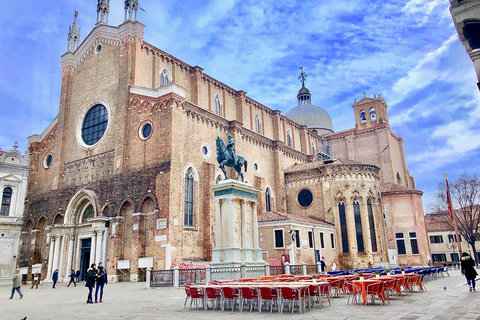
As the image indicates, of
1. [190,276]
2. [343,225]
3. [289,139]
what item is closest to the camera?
[190,276]

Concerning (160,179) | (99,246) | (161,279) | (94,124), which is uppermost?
(94,124)

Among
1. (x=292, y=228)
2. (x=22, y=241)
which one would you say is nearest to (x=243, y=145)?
(x=292, y=228)

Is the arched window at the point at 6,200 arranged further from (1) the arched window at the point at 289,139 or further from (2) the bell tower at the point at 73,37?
(1) the arched window at the point at 289,139

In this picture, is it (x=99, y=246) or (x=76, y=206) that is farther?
(x=76, y=206)

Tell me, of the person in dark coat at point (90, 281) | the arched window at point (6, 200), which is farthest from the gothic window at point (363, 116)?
the person in dark coat at point (90, 281)

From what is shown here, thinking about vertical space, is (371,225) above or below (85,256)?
above

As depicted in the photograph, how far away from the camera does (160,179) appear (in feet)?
79.4

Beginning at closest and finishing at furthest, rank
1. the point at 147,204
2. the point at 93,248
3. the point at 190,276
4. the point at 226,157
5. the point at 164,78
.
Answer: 1. the point at 190,276
2. the point at 226,157
3. the point at 147,204
4. the point at 93,248
5. the point at 164,78

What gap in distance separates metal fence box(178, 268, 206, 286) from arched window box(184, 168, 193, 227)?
22.0 feet

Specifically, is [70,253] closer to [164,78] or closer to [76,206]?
[76,206]

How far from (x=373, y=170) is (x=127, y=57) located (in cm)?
2254

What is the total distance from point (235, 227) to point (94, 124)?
57.7 feet

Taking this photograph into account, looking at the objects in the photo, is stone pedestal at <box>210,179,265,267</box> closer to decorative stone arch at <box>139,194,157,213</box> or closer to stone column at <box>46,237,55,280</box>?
decorative stone arch at <box>139,194,157,213</box>

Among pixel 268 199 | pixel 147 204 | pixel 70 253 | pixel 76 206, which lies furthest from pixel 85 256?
pixel 268 199
